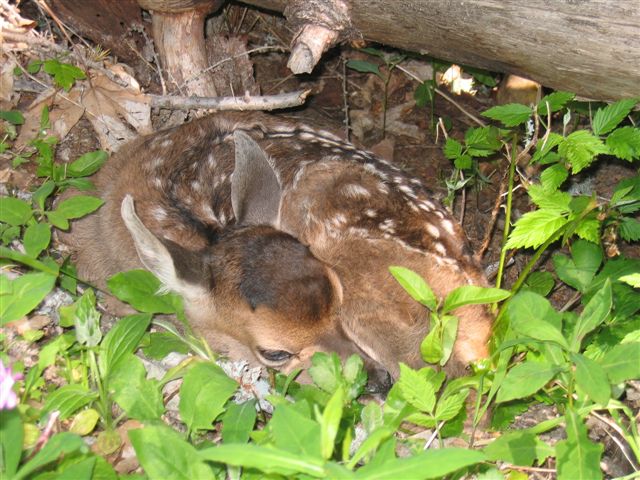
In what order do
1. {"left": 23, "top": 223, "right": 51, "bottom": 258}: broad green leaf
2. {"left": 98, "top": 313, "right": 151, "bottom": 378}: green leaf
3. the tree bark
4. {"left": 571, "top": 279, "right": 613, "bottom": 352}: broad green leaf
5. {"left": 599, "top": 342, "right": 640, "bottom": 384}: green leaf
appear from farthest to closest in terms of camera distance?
the tree bark
{"left": 23, "top": 223, "right": 51, "bottom": 258}: broad green leaf
{"left": 98, "top": 313, "right": 151, "bottom": 378}: green leaf
{"left": 571, "top": 279, "right": 613, "bottom": 352}: broad green leaf
{"left": 599, "top": 342, "right": 640, "bottom": 384}: green leaf

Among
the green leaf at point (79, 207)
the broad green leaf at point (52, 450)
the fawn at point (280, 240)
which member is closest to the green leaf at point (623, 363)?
the fawn at point (280, 240)

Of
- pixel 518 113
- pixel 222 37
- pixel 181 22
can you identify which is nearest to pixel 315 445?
pixel 518 113

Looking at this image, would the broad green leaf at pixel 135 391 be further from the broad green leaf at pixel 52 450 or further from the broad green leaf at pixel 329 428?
the broad green leaf at pixel 329 428

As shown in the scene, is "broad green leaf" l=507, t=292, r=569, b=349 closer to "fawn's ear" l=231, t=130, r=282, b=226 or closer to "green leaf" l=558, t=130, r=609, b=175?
"green leaf" l=558, t=130, r=609, b=175

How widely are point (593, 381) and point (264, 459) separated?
1157 millimetres

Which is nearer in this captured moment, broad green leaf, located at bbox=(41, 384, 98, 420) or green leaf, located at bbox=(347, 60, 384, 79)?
broad green leaf, located at bbox=(41, 384, 98, 420)

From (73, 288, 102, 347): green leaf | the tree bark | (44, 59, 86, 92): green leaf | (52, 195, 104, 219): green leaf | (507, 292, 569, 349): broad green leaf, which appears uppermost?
the tree bark

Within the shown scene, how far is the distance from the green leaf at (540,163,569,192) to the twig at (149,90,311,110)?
1651 millimetres

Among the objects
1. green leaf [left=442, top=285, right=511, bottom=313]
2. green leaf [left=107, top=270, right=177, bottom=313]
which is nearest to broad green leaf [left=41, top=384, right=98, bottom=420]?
green leaf [left=107, top=270, right=177, bottom=313]

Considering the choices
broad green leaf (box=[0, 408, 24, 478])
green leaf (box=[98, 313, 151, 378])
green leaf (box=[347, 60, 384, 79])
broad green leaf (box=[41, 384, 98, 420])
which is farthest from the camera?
green leaf (box=[347, 60, 384, 79])

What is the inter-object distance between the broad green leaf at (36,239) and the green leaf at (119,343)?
55cm

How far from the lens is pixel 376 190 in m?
4.32

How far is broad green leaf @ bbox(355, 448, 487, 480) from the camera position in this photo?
2047mm

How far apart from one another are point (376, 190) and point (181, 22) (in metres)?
1.86
